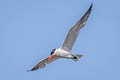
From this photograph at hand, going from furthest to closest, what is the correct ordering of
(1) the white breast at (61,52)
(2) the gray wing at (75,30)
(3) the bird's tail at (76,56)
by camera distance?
(1) the white breast at (61,52) → (3) the bird's tail at (76,56) → (2) the gray wing at (75,30)

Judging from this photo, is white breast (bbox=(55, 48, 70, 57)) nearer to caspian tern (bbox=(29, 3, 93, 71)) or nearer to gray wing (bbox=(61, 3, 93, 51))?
caspian tern (bbox=(29, 3, 93, 71))

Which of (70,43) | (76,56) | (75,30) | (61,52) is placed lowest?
(76,56)

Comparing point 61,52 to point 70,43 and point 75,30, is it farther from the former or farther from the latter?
point 75,30

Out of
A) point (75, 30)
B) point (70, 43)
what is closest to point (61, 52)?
point (70, 43)

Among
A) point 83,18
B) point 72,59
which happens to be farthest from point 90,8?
point 72,59

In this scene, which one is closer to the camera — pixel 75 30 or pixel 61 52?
pixel 75 30

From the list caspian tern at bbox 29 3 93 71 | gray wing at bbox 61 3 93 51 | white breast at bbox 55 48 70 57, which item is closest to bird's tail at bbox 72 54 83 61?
caspian tern at bbox 29 3 93 71

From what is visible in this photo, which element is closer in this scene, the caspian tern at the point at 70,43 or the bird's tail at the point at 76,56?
the caspian tern at the point at 70,43

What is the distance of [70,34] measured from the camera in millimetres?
66625

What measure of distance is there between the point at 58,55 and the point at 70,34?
2.73 meters

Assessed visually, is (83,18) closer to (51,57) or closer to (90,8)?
(90,8)

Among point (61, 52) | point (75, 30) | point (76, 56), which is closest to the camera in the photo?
point (75, 30)

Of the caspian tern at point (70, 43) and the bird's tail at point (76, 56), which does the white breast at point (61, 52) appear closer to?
the caspian tern at point (70, 43)

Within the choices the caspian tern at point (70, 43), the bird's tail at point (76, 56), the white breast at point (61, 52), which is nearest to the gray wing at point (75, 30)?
the caspian tern at point (70, 43)
